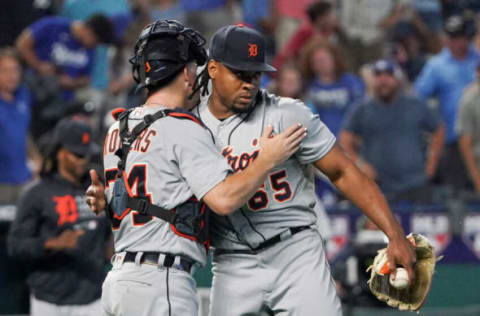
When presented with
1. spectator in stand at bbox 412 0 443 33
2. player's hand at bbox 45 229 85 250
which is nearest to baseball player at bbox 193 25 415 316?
player's hand at bbox 45 229 85 250

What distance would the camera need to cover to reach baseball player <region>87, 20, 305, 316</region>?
4.07 metres

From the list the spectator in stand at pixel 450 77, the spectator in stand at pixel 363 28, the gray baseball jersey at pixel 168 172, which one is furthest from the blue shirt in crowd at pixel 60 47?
the gray baseball jersey at pixel 168 172

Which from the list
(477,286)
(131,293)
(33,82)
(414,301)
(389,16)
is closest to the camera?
(131,293)

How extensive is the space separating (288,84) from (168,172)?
5188mm

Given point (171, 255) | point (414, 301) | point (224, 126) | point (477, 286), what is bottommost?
point (477, 286)

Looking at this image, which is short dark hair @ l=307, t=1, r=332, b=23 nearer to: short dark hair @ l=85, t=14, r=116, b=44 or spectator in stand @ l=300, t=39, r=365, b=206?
spectator in stand @ l=300, t=39, r=365, b=206

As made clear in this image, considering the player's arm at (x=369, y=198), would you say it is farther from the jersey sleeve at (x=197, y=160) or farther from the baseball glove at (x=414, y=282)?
the jersey sleeve at (x=197, y=160)

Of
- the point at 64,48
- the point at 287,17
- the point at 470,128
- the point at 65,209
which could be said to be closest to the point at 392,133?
the point at 470,128

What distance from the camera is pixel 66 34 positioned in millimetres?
10328

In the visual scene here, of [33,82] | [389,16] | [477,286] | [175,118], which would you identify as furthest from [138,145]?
[389,16]

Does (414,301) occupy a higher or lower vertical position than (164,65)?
lower

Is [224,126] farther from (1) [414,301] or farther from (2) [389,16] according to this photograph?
(2) [389,16]

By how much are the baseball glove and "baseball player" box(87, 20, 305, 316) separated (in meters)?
0.80

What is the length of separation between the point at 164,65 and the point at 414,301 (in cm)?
163
